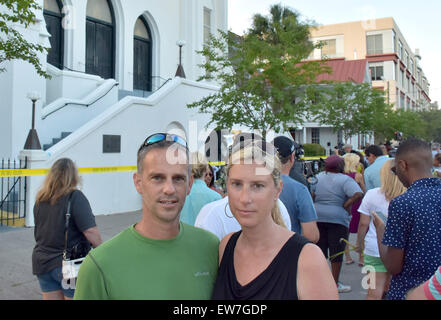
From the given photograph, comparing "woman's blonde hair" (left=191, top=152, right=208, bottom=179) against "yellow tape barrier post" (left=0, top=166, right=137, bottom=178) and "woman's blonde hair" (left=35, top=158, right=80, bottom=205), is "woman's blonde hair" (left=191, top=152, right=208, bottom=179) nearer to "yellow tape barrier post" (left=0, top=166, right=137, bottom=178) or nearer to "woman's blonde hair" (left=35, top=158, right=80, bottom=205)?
"woman's blonde hair" (left=35, top=158, right=80, bottom=205)

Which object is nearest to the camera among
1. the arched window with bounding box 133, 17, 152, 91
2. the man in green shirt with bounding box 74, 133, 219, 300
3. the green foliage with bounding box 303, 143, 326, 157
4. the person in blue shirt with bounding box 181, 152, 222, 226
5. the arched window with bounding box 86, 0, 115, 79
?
the man in green shirt with bounding box 74, 133, 219, 300

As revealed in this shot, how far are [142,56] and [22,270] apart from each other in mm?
15082

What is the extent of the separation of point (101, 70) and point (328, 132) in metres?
26.2

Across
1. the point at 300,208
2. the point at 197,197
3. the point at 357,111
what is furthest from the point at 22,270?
the point at 357,111

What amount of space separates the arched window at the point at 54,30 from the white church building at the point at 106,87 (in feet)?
0.13

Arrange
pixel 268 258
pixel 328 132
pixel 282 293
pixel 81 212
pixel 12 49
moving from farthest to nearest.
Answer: pixel 328 132 → pixel 12 49 → pixel 81 212 → pixel 268 258 → pixel 282 293

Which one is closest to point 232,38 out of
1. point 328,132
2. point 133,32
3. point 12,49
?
point 133,32

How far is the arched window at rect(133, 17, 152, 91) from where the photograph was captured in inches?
753

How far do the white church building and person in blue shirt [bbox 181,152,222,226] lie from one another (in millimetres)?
4295

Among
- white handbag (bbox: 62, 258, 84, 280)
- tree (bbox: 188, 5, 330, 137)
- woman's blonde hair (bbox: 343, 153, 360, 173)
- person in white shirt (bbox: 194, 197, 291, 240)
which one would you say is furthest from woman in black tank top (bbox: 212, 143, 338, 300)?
tree (bbox: 188, 5, 330, 137)

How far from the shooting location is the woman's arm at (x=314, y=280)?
1.55 m

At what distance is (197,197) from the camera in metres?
4.02

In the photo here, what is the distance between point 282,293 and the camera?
160 cm

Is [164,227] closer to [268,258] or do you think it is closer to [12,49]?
[268,258]
